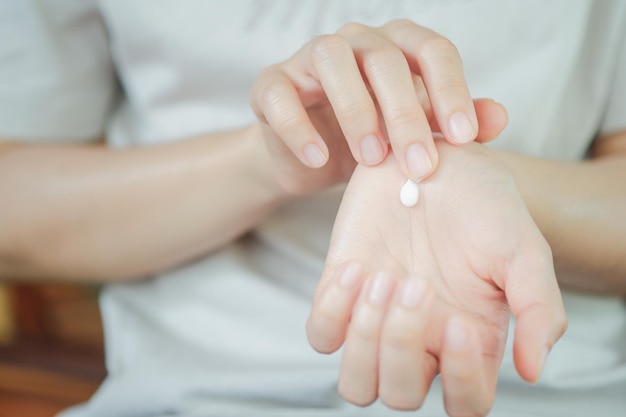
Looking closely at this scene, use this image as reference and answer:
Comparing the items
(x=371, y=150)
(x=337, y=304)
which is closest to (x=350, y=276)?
(x=337, y=304)

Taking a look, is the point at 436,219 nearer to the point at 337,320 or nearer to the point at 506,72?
the point at 337,320

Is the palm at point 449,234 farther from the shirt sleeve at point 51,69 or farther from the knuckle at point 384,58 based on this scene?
the shirt sleeve at point 51,69

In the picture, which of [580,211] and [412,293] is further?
[580,211]

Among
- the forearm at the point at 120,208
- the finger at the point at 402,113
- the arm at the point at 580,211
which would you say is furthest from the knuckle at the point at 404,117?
the forearm at the point at 120,208

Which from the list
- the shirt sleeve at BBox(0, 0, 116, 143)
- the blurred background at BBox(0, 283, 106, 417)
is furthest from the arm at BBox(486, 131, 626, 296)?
the blurred background at BBox(0, 283, 106, 417)

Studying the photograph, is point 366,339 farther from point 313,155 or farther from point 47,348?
point 47,348

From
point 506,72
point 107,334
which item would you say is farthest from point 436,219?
point 107,334
